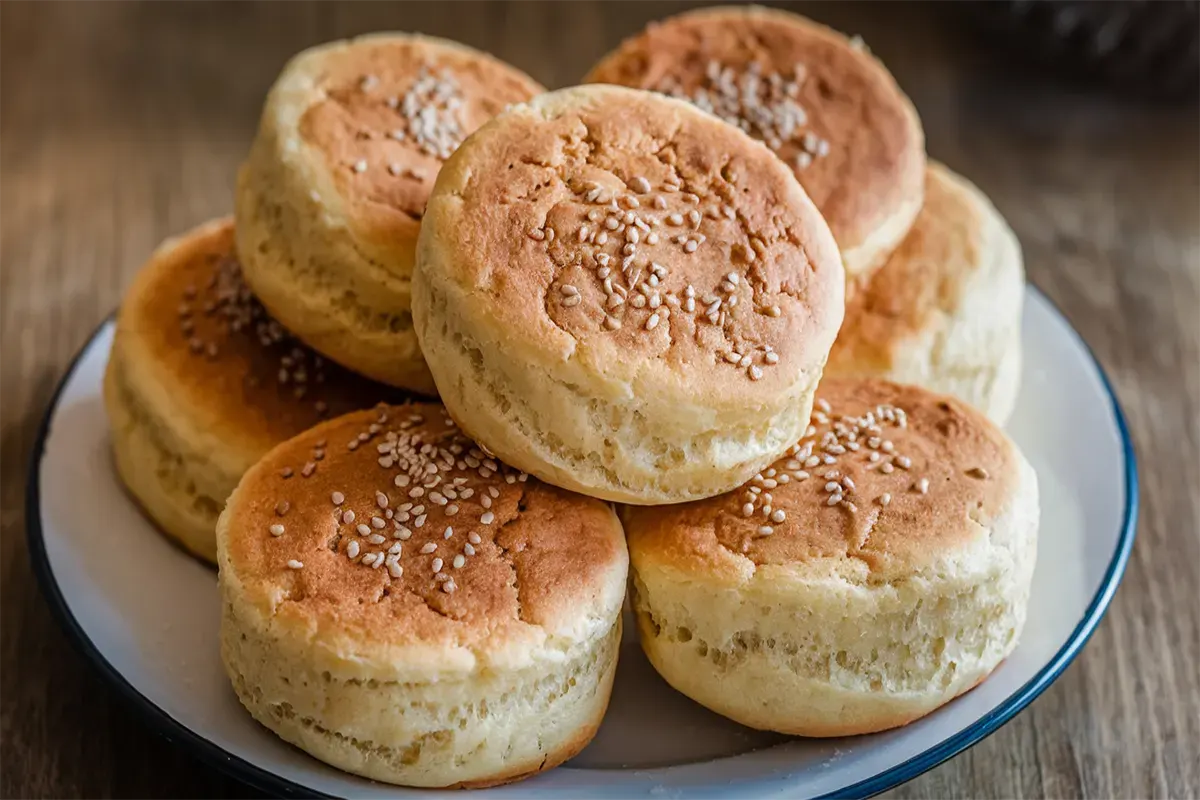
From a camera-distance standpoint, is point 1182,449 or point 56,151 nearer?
point 1182,449

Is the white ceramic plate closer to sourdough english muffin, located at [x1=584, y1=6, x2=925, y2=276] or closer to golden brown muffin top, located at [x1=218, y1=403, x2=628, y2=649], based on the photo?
golden brown muffin top, located at [x1=218, y1=403, x2=628, y2=649]

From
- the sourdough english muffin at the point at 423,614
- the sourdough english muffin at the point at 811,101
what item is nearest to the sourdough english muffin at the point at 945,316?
the sourdough english muffin at the point at 811,101

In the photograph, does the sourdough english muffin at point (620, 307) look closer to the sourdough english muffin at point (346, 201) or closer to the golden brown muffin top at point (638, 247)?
the golden brown muffin top at point (638, 247)

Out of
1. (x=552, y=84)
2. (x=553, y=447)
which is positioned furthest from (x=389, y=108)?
(x=552, y=84)

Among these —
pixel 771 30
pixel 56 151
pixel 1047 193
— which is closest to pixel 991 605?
pixel 771 30

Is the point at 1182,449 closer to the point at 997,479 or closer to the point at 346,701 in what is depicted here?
the point at 997,479

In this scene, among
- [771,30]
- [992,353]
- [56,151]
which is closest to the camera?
[992,353]
